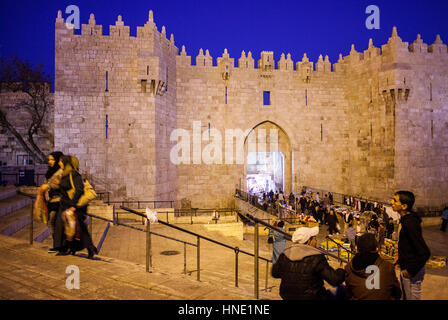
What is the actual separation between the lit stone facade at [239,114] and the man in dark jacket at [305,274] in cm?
1251

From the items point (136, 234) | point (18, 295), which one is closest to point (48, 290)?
point (18, 295)

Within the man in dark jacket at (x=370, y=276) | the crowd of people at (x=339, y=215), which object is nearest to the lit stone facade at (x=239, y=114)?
the crowd of people at (x=339, y=215)

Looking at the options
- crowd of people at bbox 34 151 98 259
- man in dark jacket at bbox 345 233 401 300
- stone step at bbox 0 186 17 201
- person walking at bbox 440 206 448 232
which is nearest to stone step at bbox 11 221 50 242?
crowd of people at bbox 34 151 98 259

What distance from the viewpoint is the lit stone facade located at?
1433cm

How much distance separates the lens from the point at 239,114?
61.2ft

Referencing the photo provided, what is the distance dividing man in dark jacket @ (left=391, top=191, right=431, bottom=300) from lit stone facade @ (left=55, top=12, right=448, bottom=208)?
Answer: 12392mm

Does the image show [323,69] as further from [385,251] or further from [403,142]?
[385,251]

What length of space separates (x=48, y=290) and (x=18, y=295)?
286 millimetres

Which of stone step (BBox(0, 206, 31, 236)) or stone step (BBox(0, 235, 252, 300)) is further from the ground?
stone step (BBox(0, 206, 31, 236))

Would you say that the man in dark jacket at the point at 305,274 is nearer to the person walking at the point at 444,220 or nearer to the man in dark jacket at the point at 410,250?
the man in dark jacket at the point at 410,250

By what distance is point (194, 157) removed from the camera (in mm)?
18094

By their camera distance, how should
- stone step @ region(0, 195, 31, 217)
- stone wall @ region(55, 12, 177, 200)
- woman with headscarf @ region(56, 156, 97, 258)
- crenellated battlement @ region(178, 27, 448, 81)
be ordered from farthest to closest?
crenellated battlement @ region(178, 27, 448, 81) → stone wall @ region(55, 12, 177, 200) → stone step @ region(0, 195, 31, 217) → woman with headscarf @ region(56, 156, 97, 258)

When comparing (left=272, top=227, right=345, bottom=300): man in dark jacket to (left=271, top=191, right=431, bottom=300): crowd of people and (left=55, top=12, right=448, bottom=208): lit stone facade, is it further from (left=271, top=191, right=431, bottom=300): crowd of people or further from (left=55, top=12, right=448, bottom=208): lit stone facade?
(left=55, top=12, right=448, bottom=208): lit stone facade

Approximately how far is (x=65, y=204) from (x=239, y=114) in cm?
1467
